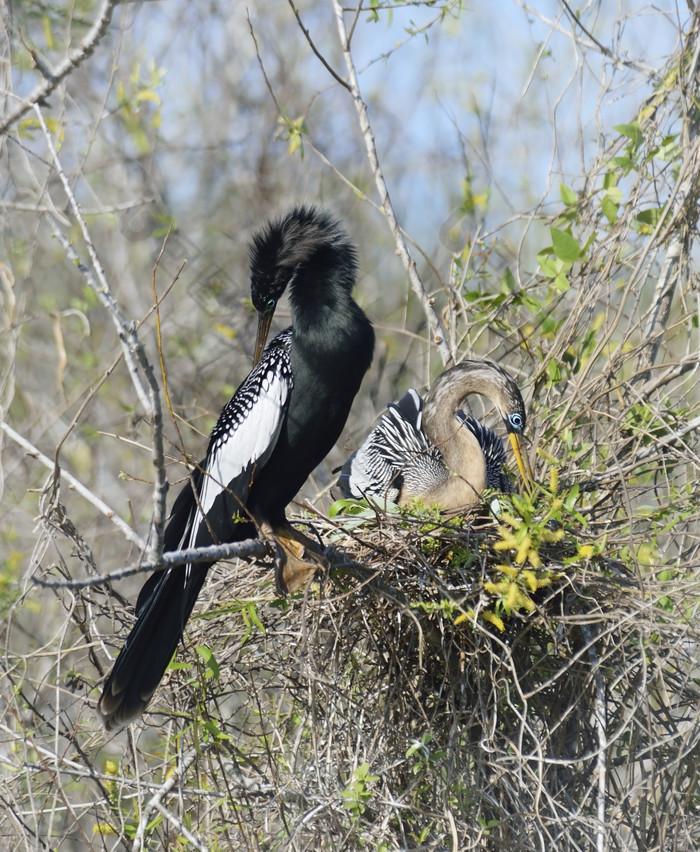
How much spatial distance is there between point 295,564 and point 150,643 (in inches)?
20.5

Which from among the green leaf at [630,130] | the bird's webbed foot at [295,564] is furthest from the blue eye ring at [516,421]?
the green leaf at [630,130]

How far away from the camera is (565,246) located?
3301mm

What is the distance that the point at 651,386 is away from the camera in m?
3.37

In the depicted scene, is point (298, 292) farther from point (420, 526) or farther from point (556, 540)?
point (556, 540)

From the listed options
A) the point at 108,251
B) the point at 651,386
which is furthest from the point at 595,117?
the point at 108,251

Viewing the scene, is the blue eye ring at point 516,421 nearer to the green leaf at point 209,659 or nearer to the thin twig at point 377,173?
the thin twig at point 377,173

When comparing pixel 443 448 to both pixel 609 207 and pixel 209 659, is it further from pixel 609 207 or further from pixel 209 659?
pixel 209 659

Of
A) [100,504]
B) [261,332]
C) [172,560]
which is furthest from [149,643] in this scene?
[261,332]

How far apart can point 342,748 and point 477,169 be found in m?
3.97

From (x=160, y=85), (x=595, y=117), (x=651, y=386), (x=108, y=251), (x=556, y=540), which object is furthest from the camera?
(x=108, y=251)

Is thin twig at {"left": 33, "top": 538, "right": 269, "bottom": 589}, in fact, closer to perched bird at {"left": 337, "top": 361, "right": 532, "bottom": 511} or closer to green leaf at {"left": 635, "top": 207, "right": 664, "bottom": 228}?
perched bird at {"left": 337, "top": 361, "right": 532, "bottom": 511}

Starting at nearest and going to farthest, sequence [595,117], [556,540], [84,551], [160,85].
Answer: [556,540] < [84,551] < [595,117] < [160,85]

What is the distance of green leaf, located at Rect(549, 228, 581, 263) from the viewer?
328cm

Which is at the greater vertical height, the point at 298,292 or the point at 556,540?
the point at 298,292
